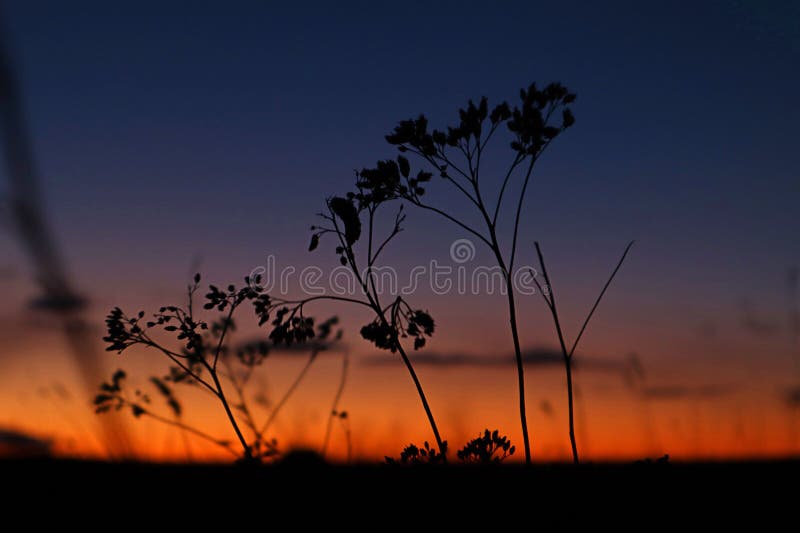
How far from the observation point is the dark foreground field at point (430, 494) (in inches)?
249

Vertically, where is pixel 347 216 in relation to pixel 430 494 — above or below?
above

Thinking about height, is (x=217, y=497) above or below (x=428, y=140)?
below

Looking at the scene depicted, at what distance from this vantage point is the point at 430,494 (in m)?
6.94

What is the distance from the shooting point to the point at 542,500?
6738 mm

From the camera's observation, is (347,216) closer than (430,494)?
No

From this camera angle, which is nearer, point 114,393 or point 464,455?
point 464,455

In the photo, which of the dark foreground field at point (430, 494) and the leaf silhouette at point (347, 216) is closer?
the dark foreground field at point (430, 494)

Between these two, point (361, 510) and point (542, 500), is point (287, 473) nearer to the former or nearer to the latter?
point (361, 510)

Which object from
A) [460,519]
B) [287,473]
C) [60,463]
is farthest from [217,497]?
[60,463]

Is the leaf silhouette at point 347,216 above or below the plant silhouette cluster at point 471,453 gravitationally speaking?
above

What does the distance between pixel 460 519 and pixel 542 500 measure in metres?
0.91

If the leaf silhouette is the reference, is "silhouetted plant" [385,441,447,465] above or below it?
below

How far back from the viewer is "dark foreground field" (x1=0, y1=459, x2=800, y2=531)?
6.32m

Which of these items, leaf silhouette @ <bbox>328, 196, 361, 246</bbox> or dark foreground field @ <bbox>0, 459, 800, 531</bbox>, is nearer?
dark foreground field @ <bbox>0, 459, 800, 531</bbox>
